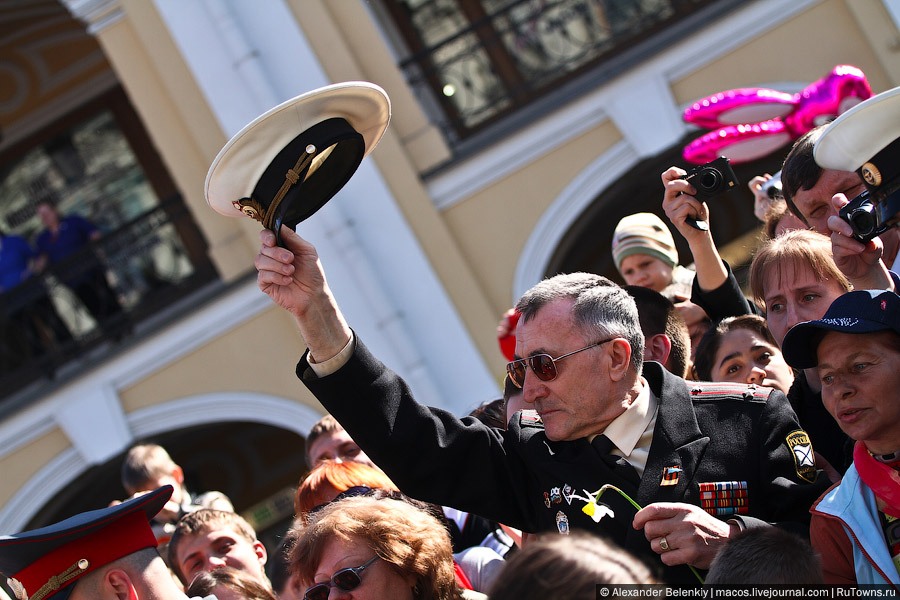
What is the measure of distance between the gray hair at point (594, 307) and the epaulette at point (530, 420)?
0.28 meters

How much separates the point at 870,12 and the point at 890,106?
6146mm

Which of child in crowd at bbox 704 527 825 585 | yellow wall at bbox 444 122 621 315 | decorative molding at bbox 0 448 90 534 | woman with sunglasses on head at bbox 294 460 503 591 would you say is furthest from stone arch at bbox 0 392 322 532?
child in crowd at bbox 704 527 825 585

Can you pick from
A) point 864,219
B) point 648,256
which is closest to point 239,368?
point 648,256

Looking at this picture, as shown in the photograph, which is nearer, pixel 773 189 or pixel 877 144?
pixel 877 144

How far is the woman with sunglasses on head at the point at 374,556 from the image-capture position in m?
2.54

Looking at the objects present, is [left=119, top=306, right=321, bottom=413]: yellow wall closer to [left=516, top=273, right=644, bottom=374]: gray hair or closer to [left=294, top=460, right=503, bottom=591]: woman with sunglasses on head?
[left=294, top=460, right=503, bottom=591]: woman with sunglasses on head

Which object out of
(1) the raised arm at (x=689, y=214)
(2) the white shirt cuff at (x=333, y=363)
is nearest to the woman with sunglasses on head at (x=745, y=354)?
(1) the raised arm at (x=689, y=214)

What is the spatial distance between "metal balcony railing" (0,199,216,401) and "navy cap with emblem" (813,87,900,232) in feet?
23.7

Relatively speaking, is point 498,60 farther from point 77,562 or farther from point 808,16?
point 77,562

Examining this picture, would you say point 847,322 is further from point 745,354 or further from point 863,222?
point 745,354

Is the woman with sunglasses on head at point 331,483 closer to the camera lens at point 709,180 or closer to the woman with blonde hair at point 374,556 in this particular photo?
the woman with blonde hair at point 374,556

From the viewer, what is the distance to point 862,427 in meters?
2.32

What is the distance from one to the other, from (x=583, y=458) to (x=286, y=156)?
37.9 inches

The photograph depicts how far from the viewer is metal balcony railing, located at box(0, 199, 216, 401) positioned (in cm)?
914
